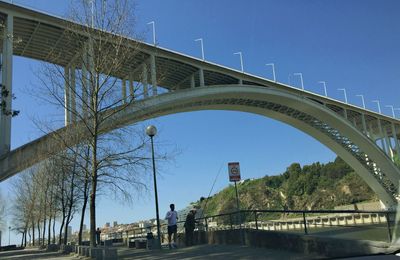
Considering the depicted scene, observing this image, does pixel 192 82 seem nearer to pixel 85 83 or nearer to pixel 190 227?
pixel 190 227

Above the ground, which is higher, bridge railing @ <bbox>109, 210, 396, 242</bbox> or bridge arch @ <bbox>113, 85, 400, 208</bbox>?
bridge arch @ <bbox>113, 85, 400, 208</bbox>

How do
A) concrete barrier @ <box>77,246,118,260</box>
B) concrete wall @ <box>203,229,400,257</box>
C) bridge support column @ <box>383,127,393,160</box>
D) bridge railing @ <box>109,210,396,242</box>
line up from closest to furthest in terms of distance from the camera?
concrete wall @ <box>203,229,400,257</box> → bridge railing @ <box>109,210,396,242</box> → concrete barrier @ <box>77,246,118,260</box> → bridge support column @ <box>383,127,393,160</box>

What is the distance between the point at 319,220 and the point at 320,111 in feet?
139

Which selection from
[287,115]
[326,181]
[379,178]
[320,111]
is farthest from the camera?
[326,181]

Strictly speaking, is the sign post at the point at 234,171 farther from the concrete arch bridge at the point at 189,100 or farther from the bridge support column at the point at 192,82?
the bridge support column at the point at 192,82

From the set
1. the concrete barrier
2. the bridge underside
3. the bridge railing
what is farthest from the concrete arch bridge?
the bridge railing

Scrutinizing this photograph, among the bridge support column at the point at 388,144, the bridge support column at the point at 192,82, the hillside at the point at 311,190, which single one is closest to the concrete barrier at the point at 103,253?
the bridge support column at the point at 192,82

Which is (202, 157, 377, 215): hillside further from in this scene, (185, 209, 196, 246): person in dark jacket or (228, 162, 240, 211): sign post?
(228, 162, 240, 211): sign post

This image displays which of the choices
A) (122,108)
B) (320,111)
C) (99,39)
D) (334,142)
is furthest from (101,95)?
(334,142)

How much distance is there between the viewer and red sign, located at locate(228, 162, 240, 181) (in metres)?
14.1

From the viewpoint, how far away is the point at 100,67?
15.6 m

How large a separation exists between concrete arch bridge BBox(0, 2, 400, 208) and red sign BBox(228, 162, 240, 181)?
4.58 m

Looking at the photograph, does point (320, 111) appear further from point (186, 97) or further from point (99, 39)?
point (99, 39)

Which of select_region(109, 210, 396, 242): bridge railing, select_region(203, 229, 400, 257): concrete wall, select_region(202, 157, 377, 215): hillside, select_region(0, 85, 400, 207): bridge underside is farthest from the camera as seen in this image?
select_region(202, 157, 377, 215): hillside
